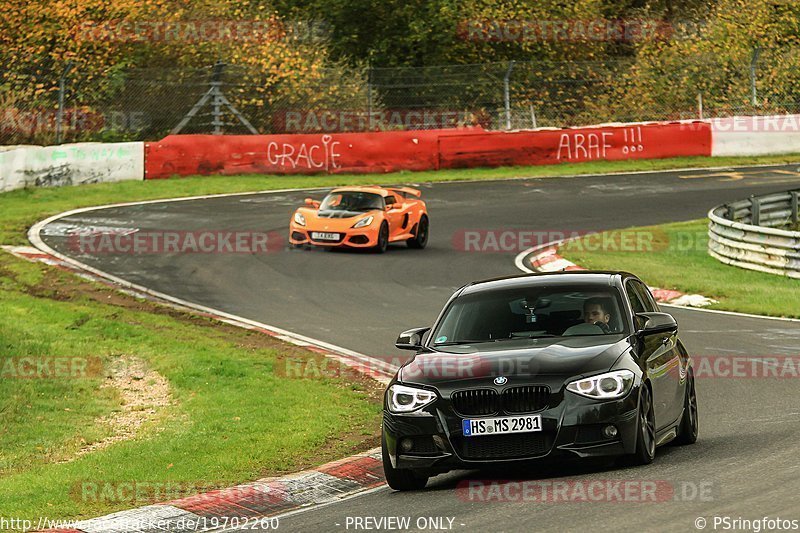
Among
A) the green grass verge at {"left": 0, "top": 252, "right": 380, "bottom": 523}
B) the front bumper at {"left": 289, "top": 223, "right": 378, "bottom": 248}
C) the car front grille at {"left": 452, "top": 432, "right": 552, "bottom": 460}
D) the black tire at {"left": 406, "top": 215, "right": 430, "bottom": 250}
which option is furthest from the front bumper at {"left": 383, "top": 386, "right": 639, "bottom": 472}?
the black tire at {"left": 406, "top": 215, "right": 430, "bottom": 250}

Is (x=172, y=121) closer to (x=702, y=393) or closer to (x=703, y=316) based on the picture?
(x=703, y=316)

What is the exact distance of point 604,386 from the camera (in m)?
8.95

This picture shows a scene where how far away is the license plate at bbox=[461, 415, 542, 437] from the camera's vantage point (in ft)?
28.9

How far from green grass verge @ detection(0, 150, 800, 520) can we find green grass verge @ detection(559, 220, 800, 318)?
360 mm

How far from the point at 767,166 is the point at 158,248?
21.2 m

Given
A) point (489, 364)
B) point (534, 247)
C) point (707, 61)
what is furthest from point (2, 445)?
point (707, 61)

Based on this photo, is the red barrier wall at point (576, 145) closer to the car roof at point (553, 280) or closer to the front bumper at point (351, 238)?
the front bumper at point (351, 238)

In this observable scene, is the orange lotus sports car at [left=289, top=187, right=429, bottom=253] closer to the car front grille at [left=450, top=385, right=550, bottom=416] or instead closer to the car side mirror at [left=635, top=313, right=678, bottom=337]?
the car side mirror at [left=635, top=313, right=678, bottom=337]

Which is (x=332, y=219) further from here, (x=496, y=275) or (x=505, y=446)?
(x=505, y=446)

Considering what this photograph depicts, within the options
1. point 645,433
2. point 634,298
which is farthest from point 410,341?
point 645,433

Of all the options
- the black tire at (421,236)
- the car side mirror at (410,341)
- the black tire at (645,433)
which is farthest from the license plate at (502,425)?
the black tire at (421,236)

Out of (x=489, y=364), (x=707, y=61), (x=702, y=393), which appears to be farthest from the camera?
(x=707, y=61)

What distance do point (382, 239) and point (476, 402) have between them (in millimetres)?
16554

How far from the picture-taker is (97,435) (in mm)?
12203
